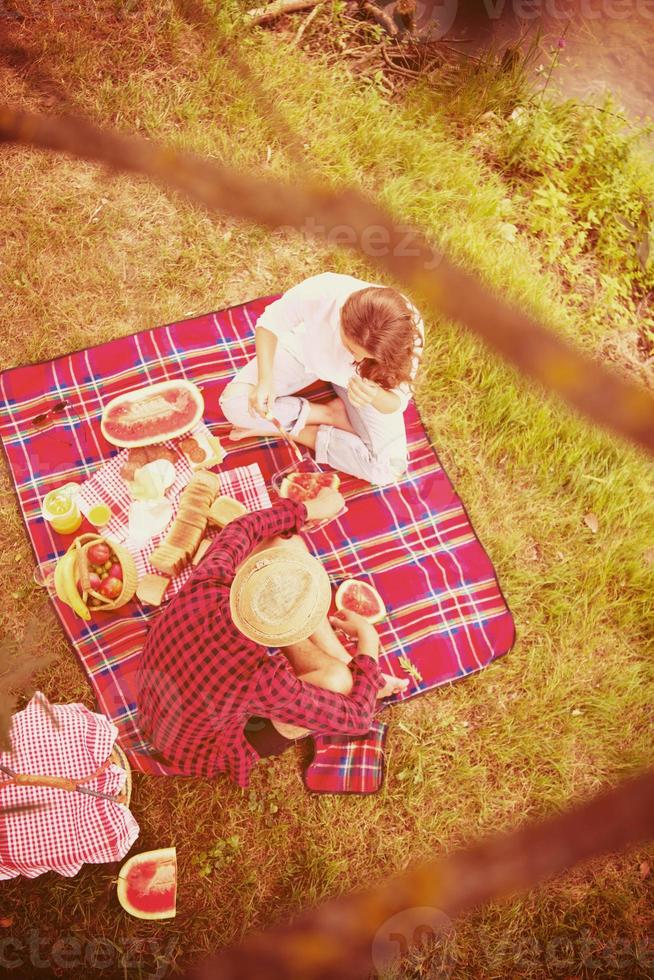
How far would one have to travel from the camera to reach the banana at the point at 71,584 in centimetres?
352

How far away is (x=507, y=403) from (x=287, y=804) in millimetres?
2946

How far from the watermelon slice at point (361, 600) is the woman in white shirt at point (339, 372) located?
691mm

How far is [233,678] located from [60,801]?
1.09 meters

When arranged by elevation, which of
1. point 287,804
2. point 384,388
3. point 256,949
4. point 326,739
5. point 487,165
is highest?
point 487,165

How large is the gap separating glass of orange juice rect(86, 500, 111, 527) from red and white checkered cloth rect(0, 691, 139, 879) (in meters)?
1.10

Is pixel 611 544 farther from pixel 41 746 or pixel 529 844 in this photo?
pixel 41 746

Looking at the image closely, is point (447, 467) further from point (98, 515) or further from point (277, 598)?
point (98, 515)

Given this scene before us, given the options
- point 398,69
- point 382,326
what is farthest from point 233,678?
point 398,69

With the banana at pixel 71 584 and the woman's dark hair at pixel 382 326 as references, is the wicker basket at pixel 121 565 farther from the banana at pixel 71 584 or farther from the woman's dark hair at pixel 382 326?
the woman's dark hair at pixel 382 326

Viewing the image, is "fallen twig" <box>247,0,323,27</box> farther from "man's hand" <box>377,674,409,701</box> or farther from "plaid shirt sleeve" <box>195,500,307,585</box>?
"man's hand" <box>377,674,409,701</box>

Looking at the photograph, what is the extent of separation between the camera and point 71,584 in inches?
139

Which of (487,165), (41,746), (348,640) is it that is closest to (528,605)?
(348,640)

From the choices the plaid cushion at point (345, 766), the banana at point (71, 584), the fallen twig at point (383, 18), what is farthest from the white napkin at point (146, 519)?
the fallen twig at point (383, 18)

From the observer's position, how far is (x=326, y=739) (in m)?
3.66
